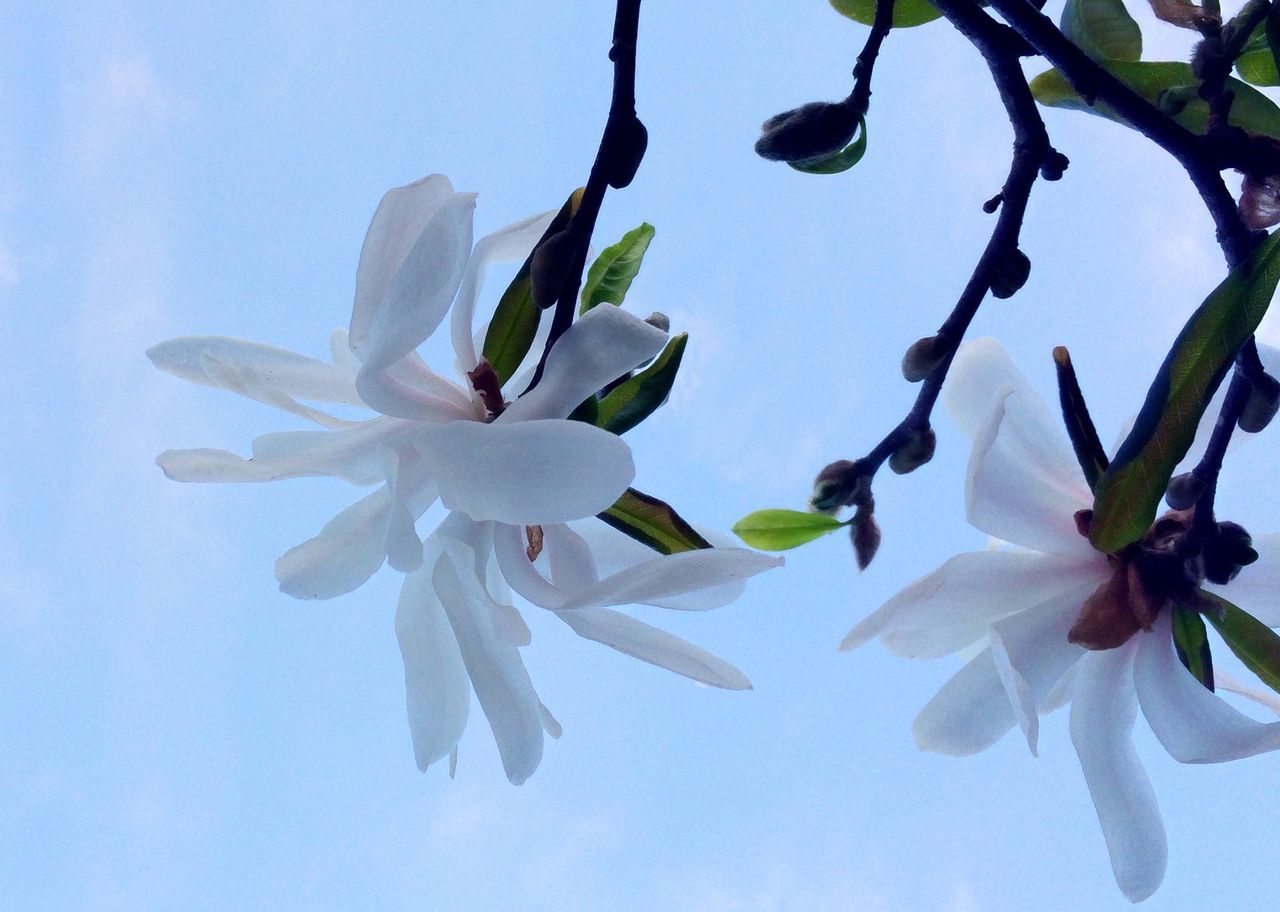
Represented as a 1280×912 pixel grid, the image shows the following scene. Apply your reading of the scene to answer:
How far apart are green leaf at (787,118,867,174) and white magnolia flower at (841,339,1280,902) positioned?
0.19 metres

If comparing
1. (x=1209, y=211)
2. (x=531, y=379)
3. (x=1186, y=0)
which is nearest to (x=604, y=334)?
(x=531, y=379)

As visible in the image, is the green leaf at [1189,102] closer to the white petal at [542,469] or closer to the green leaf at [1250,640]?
the green leaf at [1250,640]

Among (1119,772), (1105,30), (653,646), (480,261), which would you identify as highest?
(1105,30)

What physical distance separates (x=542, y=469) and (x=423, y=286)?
10cm

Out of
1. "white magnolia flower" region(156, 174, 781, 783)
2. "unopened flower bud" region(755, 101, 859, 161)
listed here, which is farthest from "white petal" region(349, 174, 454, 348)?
"unopened flower bud" region(755, 101, 859, 161)

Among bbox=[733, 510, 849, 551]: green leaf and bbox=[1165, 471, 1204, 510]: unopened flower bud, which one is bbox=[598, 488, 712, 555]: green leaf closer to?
bbox=[733, 510, 849, 551]: green leaf

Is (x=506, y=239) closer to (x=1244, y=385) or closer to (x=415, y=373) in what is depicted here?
(x=415, y=373)

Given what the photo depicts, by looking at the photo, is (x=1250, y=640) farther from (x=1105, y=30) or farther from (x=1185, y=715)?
(x=1105, y=30)

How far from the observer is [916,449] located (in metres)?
0.68

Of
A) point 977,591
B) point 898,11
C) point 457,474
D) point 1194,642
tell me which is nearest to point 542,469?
point 457,474

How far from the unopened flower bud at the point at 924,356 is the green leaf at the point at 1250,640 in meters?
0.20

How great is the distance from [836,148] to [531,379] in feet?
0.85

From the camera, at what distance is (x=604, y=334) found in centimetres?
47

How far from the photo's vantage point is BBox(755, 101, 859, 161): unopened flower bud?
650 millimetres
